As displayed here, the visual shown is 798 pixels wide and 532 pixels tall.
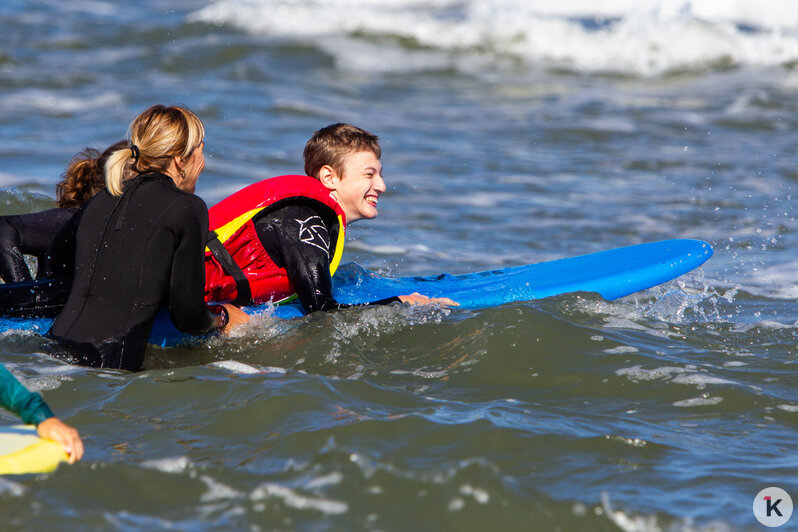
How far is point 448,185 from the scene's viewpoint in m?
9.18

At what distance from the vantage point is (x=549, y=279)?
5.41 meters

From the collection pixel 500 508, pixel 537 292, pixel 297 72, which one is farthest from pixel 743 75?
pixel 500 508

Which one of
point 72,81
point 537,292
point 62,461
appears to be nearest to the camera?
point 62,461

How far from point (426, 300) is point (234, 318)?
45.1 inches

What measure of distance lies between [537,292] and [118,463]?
9.39ft

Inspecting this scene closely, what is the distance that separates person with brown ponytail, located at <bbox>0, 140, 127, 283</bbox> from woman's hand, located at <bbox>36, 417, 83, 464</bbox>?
2.16m

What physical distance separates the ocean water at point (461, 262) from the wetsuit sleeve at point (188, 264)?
282 millimetres

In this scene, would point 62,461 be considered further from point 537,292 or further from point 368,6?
point 368,6

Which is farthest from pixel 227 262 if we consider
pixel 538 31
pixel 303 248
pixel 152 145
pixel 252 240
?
pixel 538 31

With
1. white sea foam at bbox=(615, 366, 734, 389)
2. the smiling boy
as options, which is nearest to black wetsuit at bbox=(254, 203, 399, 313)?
the smiling boy

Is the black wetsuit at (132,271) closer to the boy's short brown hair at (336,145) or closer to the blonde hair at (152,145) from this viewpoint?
the blonde hair at (152,145)

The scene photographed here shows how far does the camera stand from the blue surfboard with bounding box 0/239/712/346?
16.9 feet

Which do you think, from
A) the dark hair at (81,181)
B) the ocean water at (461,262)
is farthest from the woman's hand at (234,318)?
the dark hair at (81,181)

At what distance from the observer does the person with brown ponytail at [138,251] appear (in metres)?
3.71
